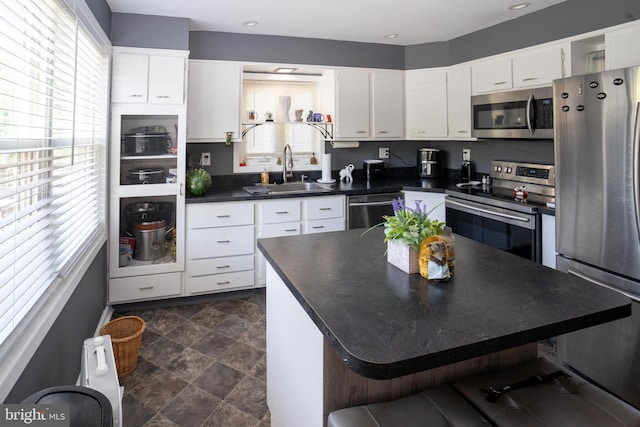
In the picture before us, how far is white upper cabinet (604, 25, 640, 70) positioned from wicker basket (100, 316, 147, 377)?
346 centimetres

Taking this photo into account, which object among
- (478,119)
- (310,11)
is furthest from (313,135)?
(478,119)

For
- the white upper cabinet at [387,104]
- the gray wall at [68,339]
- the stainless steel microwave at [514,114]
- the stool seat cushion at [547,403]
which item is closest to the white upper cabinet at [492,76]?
the stainless steel microwave at [514,114]

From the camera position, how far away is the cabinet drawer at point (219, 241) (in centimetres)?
335

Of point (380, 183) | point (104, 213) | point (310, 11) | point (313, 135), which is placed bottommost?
point (104, 213)

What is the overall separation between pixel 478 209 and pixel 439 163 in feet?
4.08

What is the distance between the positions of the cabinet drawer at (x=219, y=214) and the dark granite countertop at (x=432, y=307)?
1853mm

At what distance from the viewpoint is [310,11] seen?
10.5ft

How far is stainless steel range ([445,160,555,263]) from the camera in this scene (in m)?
2.77

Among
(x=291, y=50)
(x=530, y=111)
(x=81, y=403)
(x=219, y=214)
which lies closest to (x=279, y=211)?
(x=219, y=214)

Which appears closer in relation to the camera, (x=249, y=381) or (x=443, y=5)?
(x=249, y=381)

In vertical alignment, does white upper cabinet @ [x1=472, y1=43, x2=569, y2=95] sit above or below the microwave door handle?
above

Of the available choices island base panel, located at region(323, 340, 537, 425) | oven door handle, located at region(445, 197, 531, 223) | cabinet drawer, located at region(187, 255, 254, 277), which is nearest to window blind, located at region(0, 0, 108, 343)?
cabinet drawer, located at region(187, 255, 254, 277)

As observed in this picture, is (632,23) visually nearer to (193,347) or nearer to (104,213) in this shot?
(193,347)

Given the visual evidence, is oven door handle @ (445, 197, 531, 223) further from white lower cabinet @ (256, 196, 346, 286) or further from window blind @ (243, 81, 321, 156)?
window blind @ (243, 81, 321, 156)
